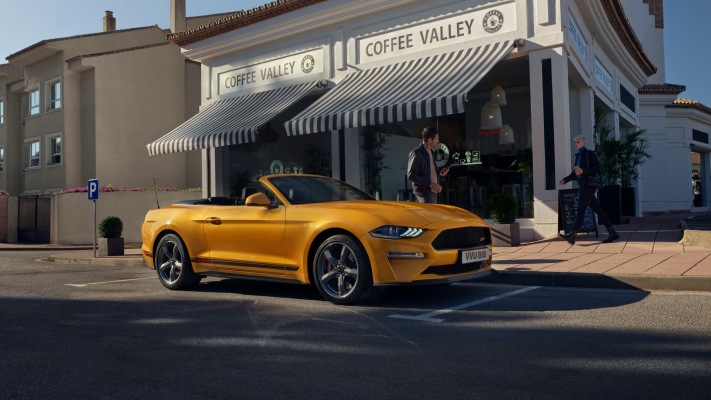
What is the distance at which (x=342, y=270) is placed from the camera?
6.26 m

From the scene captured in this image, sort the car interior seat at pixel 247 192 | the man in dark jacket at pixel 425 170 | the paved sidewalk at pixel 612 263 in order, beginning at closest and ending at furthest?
the paved sidewalk at pixel 612 263 → the car interior seat at pixel 247 192 → the man in dark jacket at pixel 425 170

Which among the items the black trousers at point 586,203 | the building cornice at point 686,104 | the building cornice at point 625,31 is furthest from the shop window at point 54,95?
the building cornice at point 686,104

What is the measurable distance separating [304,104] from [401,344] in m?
13.3

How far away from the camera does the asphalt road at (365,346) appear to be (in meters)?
3.52

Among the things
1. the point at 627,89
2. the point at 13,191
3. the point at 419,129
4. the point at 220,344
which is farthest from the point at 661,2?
the point at 13,191

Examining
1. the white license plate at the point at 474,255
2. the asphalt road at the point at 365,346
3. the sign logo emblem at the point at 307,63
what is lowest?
the asphalt road at the point at 365,346

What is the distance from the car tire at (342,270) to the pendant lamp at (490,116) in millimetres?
9384

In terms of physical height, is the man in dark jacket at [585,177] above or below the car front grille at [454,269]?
above

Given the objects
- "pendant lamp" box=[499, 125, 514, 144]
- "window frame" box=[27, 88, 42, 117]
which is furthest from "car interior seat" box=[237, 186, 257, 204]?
"window frame" box=[27, 88, 42, 117]

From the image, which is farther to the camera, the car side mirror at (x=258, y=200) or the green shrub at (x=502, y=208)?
the green shrub at (x=502, y=208)

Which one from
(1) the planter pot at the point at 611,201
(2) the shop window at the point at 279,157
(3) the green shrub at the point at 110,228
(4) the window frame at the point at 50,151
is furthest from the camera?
(4) the window frame at the point at 50,151

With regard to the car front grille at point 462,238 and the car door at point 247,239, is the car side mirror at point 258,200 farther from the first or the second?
the car front grille at point 462,238

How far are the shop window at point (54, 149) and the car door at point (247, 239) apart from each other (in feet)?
83.6

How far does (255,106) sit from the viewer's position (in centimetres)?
1653
